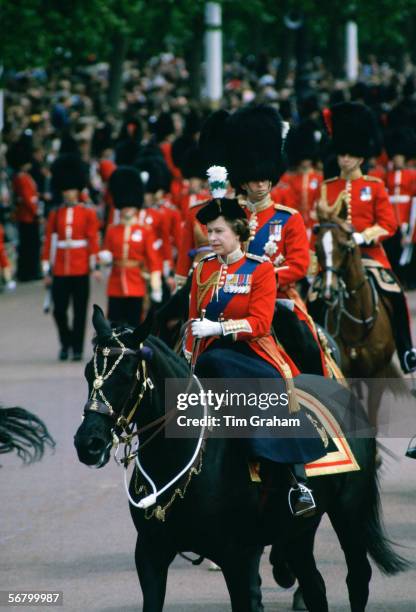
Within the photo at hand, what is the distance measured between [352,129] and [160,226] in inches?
159

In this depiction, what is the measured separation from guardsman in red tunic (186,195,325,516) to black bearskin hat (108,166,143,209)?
8.04m

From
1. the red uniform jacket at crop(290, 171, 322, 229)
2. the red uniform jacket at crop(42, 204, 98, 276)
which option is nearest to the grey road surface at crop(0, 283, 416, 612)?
the red uniform jacket at crop(42, 204, 98, 276)

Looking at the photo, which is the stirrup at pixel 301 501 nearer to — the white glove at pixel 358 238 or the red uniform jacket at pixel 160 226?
the white glove at pixel 358 238

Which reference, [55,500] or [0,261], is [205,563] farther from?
[0,261]

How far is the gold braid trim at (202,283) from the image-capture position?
23.6 ft

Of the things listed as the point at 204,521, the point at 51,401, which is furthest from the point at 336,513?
the point at 51,401

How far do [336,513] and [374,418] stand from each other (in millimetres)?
4026

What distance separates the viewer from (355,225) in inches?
450

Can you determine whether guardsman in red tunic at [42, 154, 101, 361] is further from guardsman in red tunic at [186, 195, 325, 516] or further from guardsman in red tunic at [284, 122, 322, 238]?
guardsman in red tunic at [186, 195, 325, 516]

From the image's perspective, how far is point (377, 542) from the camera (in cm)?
742

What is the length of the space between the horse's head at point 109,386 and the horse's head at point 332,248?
4.40 metres

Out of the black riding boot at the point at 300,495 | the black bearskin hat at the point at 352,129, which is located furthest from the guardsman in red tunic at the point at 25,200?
the black riding boot at the point at 300,495

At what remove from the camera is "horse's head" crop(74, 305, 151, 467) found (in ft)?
20.0

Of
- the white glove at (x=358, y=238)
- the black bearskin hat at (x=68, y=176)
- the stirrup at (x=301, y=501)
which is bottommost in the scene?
the black bearskin hat at (x=68, y=176)
